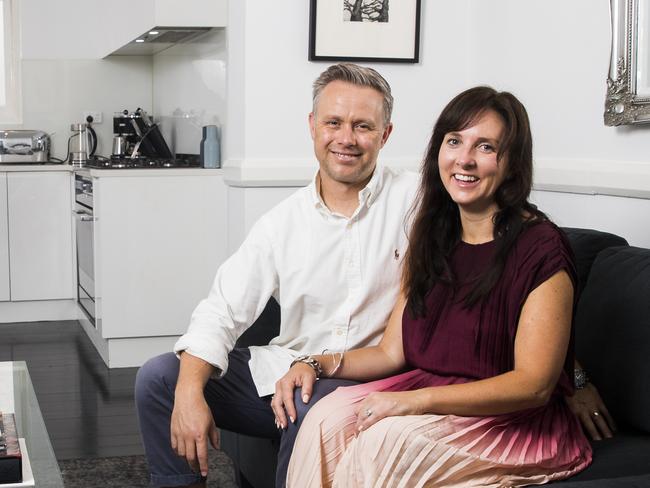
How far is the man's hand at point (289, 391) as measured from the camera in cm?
204

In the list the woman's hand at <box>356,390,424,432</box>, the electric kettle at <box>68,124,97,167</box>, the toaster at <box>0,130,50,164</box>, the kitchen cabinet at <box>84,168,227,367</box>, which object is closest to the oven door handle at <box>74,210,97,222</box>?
the kitchen cabinet at <box>84,168,227,367</box>

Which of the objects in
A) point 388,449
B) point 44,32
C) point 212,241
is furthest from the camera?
point 44,32

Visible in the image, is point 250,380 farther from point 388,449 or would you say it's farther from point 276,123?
point 276,123

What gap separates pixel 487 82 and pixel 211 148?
1.38 m

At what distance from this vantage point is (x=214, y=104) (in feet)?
15.7

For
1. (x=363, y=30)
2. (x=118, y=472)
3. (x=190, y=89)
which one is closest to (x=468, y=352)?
(x=118, y=472)

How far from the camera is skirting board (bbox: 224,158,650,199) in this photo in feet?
8.95

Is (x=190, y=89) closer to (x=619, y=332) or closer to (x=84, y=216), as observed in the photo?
(x=84, y=216)

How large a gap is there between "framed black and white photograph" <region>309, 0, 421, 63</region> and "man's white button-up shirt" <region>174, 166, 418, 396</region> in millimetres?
1646

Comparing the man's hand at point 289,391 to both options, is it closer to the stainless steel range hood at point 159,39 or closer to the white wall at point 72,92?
the stainless steel range hood at point 159,39

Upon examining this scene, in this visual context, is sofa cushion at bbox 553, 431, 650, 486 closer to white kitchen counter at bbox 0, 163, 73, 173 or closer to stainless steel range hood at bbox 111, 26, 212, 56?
stainless steel range hood at bbox 111, 26, 212, 56

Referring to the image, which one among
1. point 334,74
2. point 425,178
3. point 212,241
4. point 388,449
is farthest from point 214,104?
point 388,449

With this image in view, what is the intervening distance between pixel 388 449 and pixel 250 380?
65 cm

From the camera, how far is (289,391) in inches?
81.0
